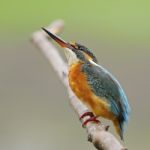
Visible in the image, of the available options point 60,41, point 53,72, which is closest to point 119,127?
point 60,41

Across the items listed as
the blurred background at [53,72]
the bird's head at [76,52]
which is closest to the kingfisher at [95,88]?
the bird's head at [76,52]

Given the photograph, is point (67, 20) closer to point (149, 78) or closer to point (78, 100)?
point (149, 78)

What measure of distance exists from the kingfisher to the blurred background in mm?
1623

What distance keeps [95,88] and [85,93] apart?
0.04m

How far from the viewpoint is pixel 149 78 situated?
5.33m

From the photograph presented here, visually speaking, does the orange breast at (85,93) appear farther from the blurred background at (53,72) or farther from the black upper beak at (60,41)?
the blurred background at (53,72)

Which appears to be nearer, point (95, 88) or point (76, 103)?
point (95, 88)

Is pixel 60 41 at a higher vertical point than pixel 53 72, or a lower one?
lower

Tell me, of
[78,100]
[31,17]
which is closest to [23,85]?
[31,17]

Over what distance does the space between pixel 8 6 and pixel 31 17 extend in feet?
0.81

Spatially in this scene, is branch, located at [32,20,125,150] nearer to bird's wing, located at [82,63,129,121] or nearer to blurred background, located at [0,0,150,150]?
bird's wing, located at [82,63,129,121]

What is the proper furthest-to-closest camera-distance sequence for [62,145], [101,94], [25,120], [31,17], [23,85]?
[31,17] < [23,85] < [25,120] < [62,145] < [101,94]

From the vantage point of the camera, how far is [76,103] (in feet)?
8.54

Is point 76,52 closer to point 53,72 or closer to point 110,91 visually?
point 110,91
